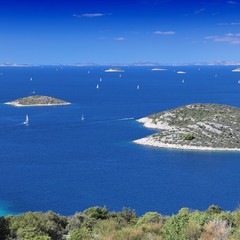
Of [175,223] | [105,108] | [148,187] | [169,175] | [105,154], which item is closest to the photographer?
[175,223]

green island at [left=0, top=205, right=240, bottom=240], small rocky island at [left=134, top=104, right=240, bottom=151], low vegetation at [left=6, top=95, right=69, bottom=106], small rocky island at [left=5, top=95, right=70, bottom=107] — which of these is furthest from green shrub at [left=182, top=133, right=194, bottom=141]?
low vegetation at [left=6, top=95, right=69, bottom=106]

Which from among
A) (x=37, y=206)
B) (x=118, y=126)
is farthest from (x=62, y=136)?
(x=37, y=206)

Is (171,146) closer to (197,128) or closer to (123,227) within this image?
(197,128)

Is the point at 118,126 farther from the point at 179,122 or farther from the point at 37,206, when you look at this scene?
the point at 37,206

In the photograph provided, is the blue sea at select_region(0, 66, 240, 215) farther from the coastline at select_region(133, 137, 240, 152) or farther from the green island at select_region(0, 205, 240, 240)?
the green island at select_region(0, 205, 240, 240)

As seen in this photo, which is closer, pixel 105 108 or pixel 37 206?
pixel 37 206

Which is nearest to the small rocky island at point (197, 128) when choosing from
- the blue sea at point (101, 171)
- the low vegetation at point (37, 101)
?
the blue sea at point (101, 171)
